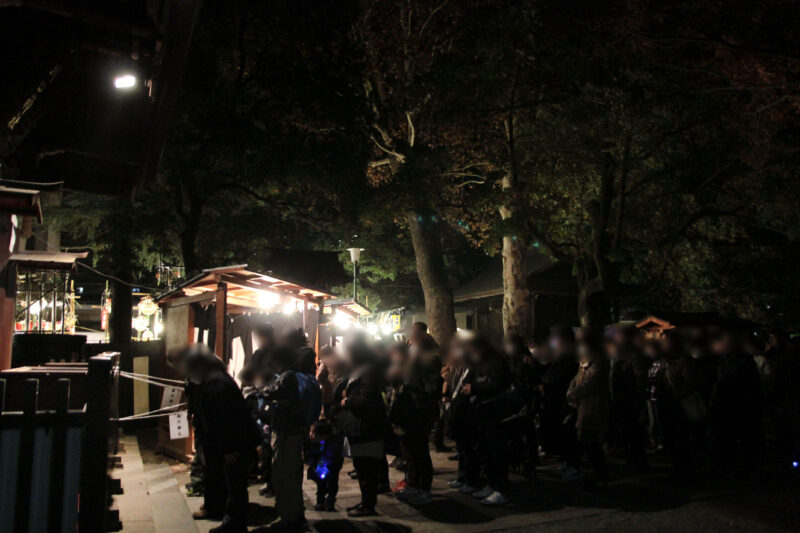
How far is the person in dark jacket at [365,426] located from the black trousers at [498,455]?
1.37 metres

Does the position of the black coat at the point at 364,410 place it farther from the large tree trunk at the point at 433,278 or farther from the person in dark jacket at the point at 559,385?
the large tree trunk at the point at 433,278

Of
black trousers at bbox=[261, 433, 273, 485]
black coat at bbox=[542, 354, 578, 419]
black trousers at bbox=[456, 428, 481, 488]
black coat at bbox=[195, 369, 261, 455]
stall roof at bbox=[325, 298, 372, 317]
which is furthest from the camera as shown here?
stall roof at bbox=[325, 298, 372, 317]

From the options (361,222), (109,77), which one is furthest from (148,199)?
(109,77)

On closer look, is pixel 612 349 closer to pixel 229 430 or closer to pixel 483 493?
pixel 483 493

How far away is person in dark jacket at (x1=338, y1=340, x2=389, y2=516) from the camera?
7117mm

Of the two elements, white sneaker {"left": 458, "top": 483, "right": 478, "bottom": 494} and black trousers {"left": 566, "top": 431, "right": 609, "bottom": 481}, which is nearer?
black trousers {"left": 566, "top": 431, "right": 609, "bottom": 481}

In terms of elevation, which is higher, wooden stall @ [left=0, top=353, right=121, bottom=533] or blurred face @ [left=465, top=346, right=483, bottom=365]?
blurred face @ [left=465, top=346, right=483, bottom=365]

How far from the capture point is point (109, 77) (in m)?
7.32

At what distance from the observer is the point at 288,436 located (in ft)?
22.6

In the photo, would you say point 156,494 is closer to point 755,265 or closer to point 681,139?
point 681,139

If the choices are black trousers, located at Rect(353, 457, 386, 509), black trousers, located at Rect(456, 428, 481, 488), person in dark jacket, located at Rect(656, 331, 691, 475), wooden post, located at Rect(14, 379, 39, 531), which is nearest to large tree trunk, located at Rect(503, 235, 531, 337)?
person in dark jacket, located at Rect(656, 331, 691, 475)

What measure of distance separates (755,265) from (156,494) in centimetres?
2373

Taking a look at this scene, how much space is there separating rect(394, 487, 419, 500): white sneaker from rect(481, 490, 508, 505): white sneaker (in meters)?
0.89

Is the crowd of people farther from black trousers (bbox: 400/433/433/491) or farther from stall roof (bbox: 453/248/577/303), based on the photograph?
stall roof (bbox: 453/248/577/303)
